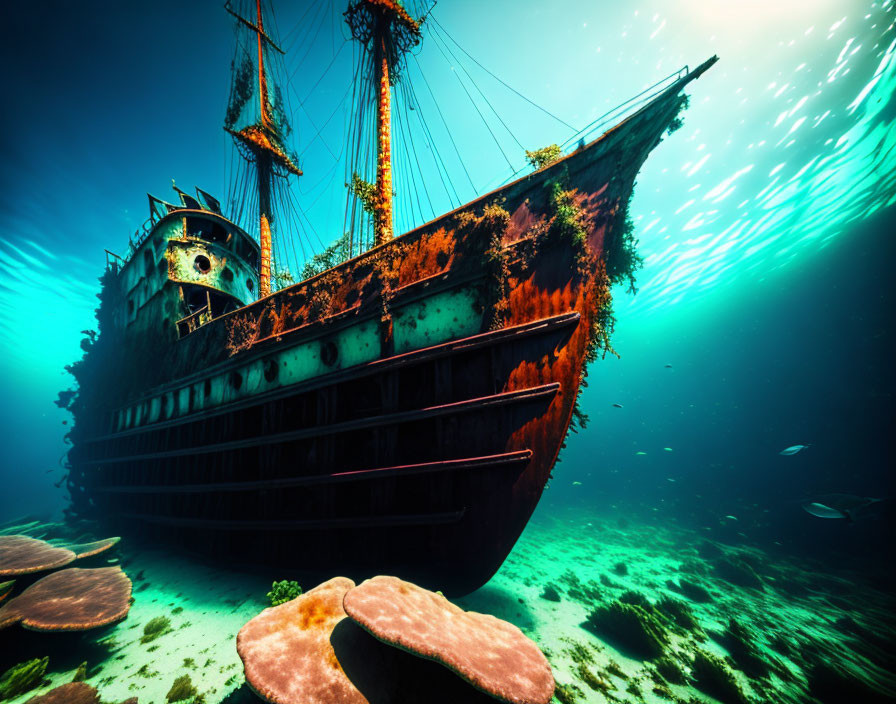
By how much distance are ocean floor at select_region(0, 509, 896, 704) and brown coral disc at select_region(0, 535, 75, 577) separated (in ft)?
4.79

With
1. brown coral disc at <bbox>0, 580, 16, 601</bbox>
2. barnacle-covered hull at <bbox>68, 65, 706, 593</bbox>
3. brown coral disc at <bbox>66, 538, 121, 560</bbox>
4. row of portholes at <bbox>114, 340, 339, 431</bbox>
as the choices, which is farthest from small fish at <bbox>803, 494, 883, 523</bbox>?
brown coral disc at <bbox>66, 538, 121, 560</bbox>

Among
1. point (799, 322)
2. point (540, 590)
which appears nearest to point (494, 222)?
point (540, 590)

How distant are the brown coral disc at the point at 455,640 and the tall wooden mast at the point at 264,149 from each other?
40.7ft

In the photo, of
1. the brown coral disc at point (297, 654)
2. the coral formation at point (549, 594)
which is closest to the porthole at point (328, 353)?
the brown coral disc at point (297, 654)

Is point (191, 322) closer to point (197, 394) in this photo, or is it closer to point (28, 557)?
point (197, 394)

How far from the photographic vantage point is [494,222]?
4.30 m

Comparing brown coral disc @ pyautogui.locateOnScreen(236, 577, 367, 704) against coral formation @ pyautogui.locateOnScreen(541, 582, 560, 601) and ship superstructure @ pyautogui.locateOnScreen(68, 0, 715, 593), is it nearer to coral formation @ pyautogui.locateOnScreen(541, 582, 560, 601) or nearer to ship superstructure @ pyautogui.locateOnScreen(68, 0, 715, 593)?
ship superstructure @ pyautogui.locateOnScreen(68, 0, 715, 593)

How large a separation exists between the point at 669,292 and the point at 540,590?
3232cm

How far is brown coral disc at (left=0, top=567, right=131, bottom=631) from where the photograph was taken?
409 cm

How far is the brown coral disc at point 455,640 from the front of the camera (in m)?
2.14

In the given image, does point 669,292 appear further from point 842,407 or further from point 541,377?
point 541,377

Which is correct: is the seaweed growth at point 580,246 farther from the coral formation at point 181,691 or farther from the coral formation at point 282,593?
the coral formation at point 181,691

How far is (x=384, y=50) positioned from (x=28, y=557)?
14.7 metres

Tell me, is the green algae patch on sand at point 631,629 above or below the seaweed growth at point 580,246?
below
